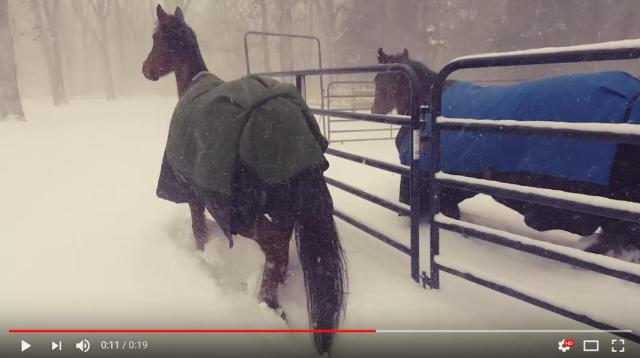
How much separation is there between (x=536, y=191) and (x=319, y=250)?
3.47 feet

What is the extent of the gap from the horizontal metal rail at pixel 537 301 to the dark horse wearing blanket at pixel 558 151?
2.12 feet

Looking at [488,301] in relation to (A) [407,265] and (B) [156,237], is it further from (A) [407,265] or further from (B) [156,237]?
(B) [156,237]

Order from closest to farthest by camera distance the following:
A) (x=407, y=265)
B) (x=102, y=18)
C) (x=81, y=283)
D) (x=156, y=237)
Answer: (x=81, y=283), (x=407, y=265), (x=156, y=237), (x=102, y=18)

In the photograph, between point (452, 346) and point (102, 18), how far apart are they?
2711 centimetres

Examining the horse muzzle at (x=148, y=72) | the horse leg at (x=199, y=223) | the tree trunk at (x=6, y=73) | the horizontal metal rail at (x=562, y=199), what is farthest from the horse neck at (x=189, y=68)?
the tree trunk at (x=6, y=73)

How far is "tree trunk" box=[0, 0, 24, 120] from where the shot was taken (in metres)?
10.5

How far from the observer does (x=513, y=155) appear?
264 cm

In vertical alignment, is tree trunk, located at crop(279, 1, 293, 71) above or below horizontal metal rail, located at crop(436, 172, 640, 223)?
above

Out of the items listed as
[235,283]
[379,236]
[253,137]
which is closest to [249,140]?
[253,137]

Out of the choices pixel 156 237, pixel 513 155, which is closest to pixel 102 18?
pixel 156 237

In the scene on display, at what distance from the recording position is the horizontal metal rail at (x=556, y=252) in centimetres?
166
